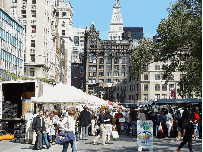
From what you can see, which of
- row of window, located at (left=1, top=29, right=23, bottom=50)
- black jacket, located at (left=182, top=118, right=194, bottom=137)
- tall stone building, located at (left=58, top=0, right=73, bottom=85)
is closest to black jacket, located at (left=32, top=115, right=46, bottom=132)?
black jacket, located at (left=182, top=118, right=194, bottom=137)

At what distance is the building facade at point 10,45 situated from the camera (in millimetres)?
60000

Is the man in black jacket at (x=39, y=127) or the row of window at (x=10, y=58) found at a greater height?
the row of window at (x=10, y=58)

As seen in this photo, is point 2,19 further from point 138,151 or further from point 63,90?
point 138,151

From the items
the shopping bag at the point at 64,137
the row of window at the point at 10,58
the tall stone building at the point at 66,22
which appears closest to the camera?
the shopping bag at the point at 64,137

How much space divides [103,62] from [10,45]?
115 metres

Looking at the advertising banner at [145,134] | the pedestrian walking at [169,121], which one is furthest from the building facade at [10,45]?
the advertising banner at [145,134]

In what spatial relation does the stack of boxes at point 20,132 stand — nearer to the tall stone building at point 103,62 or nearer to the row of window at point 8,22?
the row of window at point 8,22

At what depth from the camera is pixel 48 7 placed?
95562 millimetres

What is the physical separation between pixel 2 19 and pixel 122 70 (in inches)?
4724

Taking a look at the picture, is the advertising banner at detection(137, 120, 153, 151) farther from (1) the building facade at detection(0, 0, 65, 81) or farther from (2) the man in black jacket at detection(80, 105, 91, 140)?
(1) the building facade at detection(0, 0, 65, 81)

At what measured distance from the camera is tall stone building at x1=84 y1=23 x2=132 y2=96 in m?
177

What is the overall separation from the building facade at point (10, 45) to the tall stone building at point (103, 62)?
98.2m

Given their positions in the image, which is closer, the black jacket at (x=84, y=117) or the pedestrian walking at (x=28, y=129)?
the pedestrian walking at (x=28, y=129)

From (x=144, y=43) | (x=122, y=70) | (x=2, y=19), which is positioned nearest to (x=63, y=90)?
(x=144, y=43)
